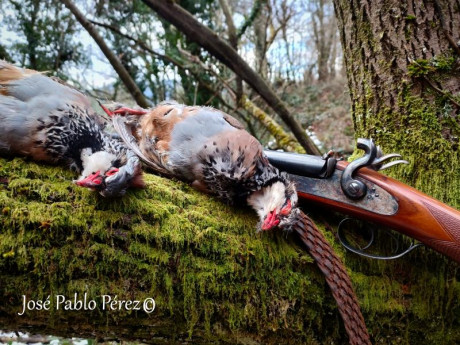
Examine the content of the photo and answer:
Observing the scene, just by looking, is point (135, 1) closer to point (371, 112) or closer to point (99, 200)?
point (371, 112)

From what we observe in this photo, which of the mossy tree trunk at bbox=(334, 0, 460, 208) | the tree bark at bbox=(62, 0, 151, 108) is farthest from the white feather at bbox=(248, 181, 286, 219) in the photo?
the tree bark at bbox=(62, 0, 151, 108)

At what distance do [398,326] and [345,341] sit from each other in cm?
26

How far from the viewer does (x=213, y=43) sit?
378 cm

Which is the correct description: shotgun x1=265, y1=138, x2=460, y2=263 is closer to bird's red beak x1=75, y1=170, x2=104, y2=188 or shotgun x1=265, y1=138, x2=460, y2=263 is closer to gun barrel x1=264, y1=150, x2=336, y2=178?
gun barrel x1=264, y1=150, x2=336, y2=178

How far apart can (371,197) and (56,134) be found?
1.40 m

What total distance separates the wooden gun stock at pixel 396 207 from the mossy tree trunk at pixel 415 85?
0.34 meters

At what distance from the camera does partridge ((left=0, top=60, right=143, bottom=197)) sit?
4.72 feet

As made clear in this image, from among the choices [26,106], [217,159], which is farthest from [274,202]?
[26,106]

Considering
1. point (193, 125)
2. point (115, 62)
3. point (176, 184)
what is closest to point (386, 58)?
point (193, 125)

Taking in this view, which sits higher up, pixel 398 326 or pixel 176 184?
pixel 176 184

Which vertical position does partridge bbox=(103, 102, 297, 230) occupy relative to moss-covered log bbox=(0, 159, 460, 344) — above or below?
above

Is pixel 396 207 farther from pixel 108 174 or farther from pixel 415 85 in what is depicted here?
pixel 108 174

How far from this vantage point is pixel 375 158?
1.79 metres

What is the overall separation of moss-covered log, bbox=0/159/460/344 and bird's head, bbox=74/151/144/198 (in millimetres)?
54
